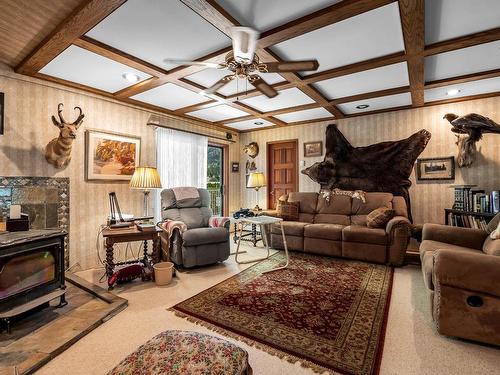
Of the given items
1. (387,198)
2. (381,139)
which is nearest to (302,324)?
(387,198)

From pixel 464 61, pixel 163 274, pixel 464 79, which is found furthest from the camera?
pixel 464 79

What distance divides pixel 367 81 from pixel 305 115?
164cm

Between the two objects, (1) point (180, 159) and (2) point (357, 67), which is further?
(1) point (180, 159)

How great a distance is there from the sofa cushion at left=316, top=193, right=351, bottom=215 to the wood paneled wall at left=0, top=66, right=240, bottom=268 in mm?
3094

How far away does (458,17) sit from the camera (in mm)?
2021

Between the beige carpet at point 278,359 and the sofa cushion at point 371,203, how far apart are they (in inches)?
65.3

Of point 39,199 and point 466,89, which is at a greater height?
point 466,89

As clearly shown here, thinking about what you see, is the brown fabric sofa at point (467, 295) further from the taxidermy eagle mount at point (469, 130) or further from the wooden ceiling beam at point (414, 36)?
the taxidermy eagle mount at point (469, 130)

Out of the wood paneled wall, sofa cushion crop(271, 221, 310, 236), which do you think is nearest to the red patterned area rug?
sofa cushion crop(271, 221, 310, 236)

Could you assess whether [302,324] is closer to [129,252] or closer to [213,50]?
[213,50]

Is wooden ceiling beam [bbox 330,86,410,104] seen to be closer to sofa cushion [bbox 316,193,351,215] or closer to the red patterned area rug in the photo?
sofa cushion [bbox 316,193,351,215]

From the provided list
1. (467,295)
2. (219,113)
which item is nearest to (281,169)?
(219,113)

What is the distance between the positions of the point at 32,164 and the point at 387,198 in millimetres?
5029

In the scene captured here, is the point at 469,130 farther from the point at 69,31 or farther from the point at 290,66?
the point at 69,31
